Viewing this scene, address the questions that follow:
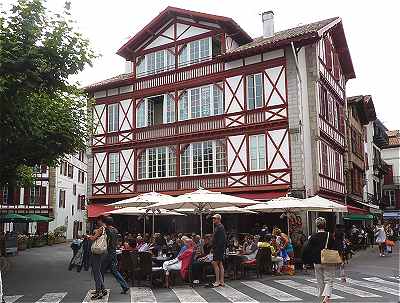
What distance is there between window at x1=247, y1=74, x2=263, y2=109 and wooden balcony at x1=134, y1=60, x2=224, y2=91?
181 centimetres

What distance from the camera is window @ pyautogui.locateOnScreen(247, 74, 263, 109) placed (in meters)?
22.1

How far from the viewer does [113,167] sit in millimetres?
27016

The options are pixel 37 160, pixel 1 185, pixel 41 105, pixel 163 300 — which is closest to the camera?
pixel 163 300

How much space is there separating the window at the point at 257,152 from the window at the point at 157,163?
4.57m

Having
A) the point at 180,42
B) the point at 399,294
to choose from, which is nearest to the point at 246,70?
the point at 180,42

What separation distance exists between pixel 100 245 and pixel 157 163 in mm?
15210

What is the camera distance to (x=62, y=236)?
4441 cm

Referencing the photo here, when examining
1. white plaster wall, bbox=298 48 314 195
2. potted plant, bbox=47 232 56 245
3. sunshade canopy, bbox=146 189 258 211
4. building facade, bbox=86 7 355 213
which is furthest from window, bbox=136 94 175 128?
potted plant, bbox=47 232 56 245

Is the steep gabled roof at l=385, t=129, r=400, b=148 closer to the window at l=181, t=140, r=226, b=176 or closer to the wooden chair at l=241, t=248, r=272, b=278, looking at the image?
the window at l=181, t=140, r=226, b=176

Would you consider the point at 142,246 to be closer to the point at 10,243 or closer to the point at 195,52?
the point at 195,52

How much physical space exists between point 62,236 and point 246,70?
94.9ft

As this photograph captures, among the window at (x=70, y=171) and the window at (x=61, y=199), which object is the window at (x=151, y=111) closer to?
the window at (x=61, y=199)

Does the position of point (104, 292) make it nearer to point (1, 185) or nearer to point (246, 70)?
point (1, 185)

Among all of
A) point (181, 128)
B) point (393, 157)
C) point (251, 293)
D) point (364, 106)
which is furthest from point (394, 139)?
point (251, 293)
